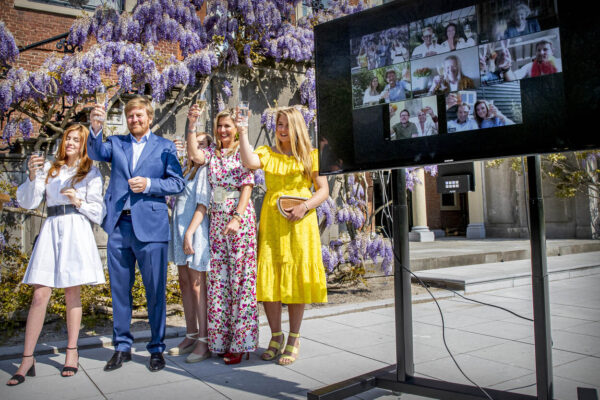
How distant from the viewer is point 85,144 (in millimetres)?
3725

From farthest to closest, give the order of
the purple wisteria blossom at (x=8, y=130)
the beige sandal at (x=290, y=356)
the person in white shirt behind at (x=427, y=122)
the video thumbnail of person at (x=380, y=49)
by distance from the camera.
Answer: the purple wisteria blossom at (x=8, y=130), the beige sandal at (x=290, y=356), the video thumbnail of person at (x=380, y=49), the person in white shirt behind at (x=427, y=122)

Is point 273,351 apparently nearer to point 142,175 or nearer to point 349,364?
point 349,364

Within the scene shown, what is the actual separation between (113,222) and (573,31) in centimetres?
304

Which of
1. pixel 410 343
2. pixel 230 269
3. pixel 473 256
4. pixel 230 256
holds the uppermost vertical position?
pixel 230 256

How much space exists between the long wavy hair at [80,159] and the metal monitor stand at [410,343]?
7.75ft

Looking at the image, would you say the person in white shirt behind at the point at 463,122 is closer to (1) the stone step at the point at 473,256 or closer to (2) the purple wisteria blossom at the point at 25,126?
(2) the purple wisteria blossom at the point at 25,126

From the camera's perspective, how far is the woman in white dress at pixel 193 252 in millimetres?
3721

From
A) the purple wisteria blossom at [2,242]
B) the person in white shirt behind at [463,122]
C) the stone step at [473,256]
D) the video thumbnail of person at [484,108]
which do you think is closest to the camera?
the video thumbnail of person at [484,108]

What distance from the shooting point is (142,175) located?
3578 millimetres

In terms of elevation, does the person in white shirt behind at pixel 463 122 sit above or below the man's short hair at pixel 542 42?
below

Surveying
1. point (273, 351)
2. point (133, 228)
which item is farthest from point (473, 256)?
point (133, 228)

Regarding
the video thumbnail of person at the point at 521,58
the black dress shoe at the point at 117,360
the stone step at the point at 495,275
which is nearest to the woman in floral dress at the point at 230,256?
the black dress shoe at the point at 117,360

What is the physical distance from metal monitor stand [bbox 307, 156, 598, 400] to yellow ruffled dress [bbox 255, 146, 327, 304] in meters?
0.91

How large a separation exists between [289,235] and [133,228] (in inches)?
44.7
